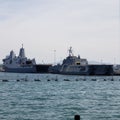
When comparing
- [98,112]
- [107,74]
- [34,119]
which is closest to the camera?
[34,119]

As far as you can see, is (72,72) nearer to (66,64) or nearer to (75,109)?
(66,64)

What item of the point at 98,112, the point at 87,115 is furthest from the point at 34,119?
the point at 98,112

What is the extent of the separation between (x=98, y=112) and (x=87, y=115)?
2.48 metres

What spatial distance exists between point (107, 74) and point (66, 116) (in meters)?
147

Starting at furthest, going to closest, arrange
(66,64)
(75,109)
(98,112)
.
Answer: (66,64)
(75,109)
(98,112)

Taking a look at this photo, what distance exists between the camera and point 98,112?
3741cm

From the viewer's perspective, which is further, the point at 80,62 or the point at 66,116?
the point at 80,62

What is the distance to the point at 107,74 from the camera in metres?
180

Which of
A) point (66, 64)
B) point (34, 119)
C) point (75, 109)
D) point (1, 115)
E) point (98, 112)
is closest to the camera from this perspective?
point (34, 119)

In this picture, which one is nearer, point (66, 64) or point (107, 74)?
point (107, 74)

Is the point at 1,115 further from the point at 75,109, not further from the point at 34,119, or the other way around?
the point at 75,109

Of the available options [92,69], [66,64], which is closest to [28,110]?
[92,69]

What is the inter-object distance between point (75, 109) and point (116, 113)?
4.62 m

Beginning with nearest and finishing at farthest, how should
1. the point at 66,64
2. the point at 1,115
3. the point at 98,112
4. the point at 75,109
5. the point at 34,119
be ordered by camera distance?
the point at 34,119
the point at 1,115
the point at 98,112
the point at 75,109
the point at 66,64
